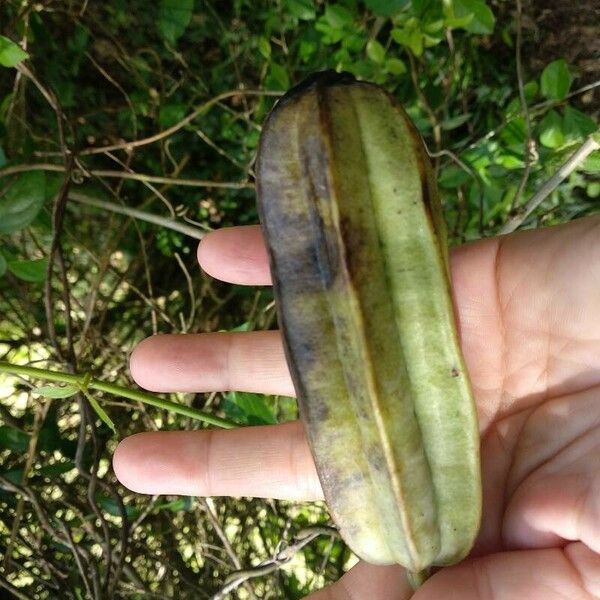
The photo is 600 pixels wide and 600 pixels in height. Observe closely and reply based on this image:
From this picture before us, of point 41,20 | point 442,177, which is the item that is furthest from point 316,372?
point 41,20

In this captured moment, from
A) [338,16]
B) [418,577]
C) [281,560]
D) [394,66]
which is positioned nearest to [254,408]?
[281,560]

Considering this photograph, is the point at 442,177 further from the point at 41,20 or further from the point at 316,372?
the point at 41,20

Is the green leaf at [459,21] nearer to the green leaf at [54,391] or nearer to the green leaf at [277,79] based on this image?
the green leaf at [277,79]

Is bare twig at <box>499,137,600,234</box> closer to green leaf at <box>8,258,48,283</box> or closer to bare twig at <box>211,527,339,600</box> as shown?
bare twig at <box>211,527,339,600</box>

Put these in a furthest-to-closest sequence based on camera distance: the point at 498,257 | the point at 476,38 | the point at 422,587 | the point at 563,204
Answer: the point at 476,38
the point at 563,204
the point at 498,257
the point at 422,587

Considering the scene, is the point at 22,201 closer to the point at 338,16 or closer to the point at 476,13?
the point at 338,16

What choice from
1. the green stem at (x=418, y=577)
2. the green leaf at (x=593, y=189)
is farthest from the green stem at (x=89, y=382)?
the green leaf at (x=593, y=189)
